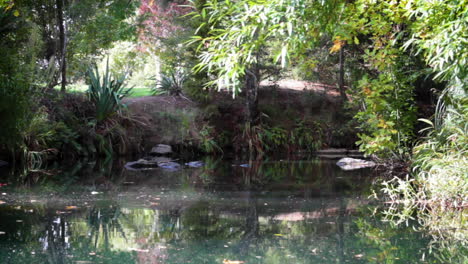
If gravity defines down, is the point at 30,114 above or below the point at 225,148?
above

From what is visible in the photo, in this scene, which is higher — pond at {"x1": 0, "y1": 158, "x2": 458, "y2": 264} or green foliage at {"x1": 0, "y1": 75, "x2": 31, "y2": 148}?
green foliage at {"x1": 0, "y1": 75, "x2": 31, "y2": 148}

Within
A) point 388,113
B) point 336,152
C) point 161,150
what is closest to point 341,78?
point 336,152

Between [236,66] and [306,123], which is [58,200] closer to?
[236,66]

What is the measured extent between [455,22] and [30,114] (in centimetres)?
818

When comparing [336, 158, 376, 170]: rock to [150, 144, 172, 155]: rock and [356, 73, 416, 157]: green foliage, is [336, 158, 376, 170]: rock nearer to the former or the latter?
[356, 73, 416, 157]: green foliage

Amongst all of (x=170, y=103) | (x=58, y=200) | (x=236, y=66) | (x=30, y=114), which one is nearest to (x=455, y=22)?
(x=236, y=66)

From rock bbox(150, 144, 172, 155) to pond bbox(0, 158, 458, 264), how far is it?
4271 millimetres

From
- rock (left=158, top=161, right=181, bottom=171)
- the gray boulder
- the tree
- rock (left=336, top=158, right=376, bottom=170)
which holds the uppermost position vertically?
the tree

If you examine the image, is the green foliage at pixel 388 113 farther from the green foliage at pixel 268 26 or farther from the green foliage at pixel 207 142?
the green foliage at pixel 207 142

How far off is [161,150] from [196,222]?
814 centimetres

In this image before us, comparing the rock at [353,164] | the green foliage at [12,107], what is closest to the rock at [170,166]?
the green foliage at [12,107]

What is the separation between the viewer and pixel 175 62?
1544 cm

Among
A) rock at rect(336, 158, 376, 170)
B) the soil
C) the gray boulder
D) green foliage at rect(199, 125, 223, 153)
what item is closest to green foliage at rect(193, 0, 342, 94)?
rock at rect(336, 158, 376, 170)

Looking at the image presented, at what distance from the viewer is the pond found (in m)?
3.60
